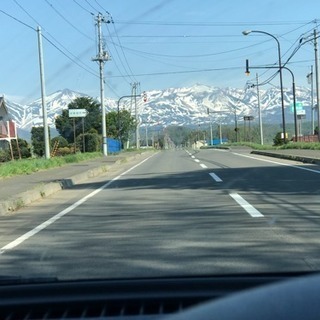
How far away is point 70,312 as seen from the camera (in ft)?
10.9

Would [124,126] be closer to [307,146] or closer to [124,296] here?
[307,146]

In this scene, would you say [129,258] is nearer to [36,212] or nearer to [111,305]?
[111,305]

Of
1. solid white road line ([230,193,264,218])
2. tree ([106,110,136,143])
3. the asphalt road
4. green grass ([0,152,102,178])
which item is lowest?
solid white road line ([230,193,264,218])

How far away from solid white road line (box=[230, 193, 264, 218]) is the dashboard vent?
6930 mm

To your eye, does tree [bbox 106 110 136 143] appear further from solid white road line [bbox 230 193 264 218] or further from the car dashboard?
the car dashboard

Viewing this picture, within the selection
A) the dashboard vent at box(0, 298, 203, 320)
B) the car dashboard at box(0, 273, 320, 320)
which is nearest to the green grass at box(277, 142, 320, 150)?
the car dashboard at box(0, 273, 320, 320)

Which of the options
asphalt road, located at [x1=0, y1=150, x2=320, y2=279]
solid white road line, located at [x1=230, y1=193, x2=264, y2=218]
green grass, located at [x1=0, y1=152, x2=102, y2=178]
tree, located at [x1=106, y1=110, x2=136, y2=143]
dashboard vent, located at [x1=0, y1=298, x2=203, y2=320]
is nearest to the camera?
dashboard vent, located at [x1=0, y1=298, x2=203, y2=320]

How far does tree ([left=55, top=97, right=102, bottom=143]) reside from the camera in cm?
8762

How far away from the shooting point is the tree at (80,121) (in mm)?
87625

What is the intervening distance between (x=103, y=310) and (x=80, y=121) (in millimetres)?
85112

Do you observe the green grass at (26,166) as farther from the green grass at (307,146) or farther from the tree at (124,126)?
the tree at (124,126)

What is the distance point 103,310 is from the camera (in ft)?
11.0

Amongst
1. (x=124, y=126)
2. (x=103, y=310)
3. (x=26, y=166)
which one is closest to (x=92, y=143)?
(x=124, y=126)

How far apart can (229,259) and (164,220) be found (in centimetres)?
354
